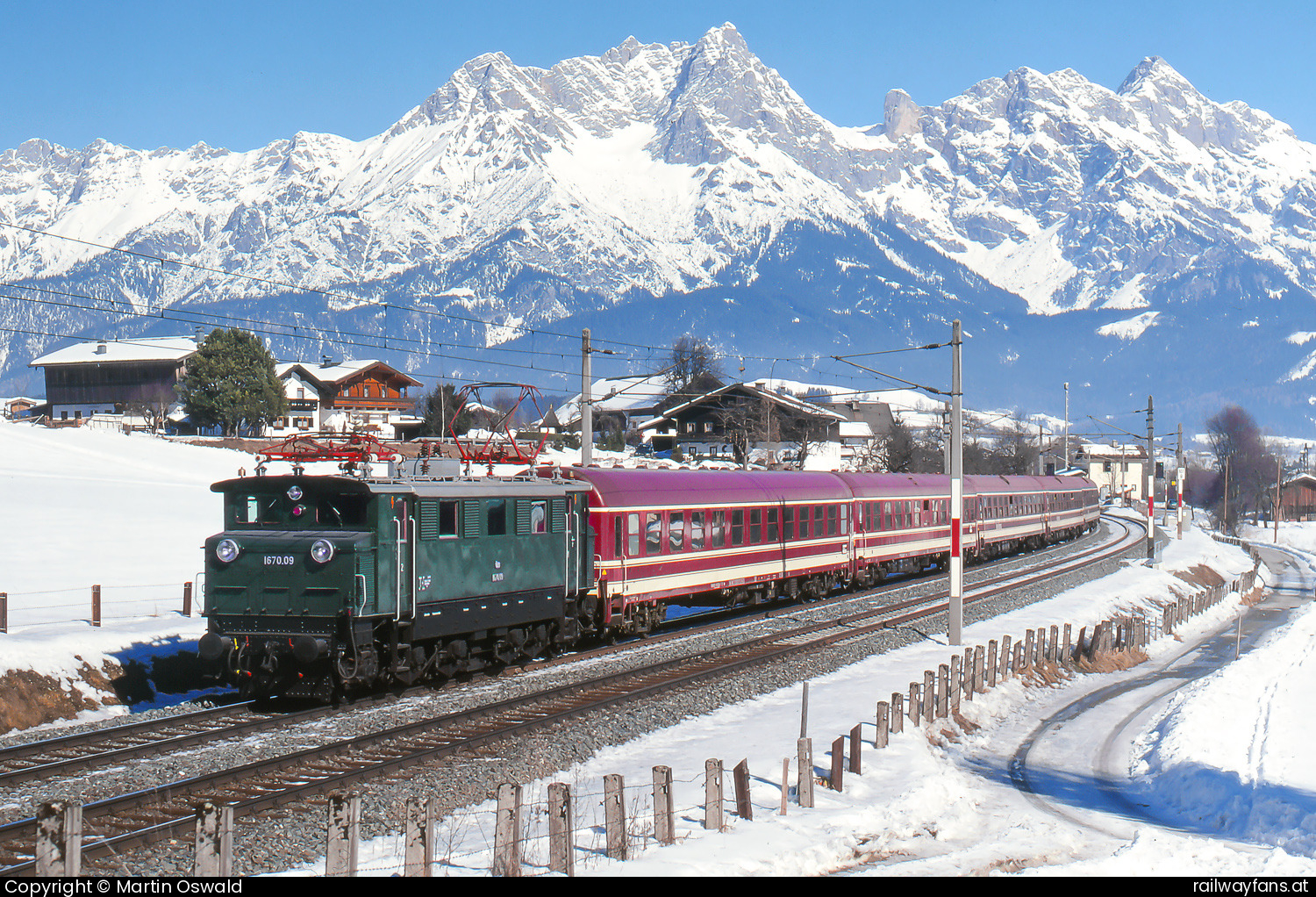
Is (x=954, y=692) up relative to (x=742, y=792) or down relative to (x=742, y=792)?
down

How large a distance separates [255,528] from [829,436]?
86.7 m

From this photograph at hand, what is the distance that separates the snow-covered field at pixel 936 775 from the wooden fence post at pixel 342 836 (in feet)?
2.63

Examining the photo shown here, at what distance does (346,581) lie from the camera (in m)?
17.0

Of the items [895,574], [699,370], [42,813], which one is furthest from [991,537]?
[699,370]

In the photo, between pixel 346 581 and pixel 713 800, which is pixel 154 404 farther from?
pixel 713 800

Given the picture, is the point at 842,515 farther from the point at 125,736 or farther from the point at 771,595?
the point at 125,736

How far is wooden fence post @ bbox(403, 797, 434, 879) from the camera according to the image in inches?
383

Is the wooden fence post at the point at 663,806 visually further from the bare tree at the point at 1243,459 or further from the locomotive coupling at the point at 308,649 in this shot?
the bare tree at the point at 1243,459

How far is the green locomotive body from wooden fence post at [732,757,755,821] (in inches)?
269

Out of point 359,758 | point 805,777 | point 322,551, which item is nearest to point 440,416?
point 322,551

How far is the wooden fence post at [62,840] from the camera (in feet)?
28.6

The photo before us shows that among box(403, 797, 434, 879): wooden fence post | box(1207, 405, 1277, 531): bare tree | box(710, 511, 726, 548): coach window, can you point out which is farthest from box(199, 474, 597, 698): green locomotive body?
box(1207, 405, 1277, 531): bare tree

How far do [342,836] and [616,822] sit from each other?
2657 millimetres

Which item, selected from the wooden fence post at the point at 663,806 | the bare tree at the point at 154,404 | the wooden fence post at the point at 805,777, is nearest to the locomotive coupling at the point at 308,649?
the wooden fence post at the point at 663,806
